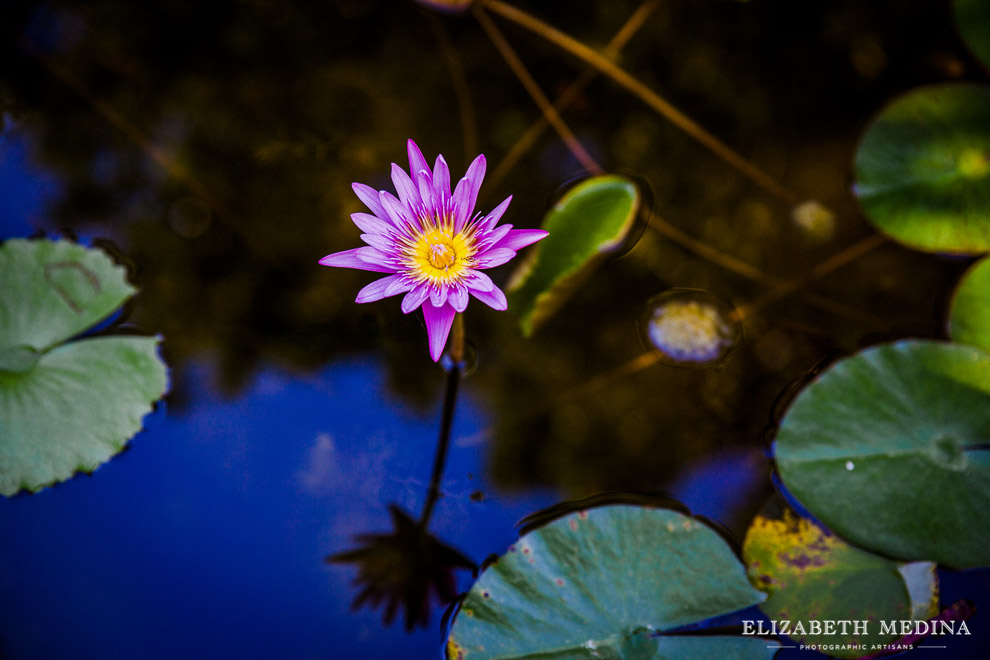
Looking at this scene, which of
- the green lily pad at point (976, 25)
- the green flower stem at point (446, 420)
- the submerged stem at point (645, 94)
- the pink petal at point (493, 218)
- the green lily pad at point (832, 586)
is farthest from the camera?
the submerged stem at point (645, 94)

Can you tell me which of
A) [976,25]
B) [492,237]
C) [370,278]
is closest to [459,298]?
[492,237]

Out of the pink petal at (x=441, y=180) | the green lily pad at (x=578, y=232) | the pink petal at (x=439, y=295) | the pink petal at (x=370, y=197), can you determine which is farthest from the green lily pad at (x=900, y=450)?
the pink petal at (x=370, y=197)

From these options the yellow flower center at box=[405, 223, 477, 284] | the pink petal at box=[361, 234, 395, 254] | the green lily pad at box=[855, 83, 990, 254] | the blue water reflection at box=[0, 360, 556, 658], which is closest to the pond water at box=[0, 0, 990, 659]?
the blue water reflection at box=[0, 360, 556, 658]

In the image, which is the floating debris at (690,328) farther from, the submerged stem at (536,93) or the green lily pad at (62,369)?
the green lily pad at (62,369)

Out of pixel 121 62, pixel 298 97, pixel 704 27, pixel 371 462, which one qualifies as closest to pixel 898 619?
pixel 371 462

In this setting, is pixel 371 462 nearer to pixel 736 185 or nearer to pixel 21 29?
pixel 736 185

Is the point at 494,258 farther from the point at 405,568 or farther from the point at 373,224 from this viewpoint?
the point at 405,568
